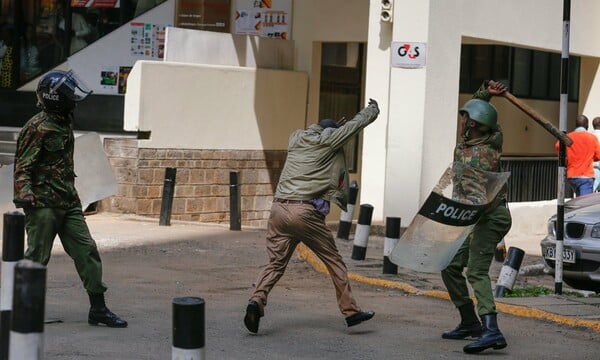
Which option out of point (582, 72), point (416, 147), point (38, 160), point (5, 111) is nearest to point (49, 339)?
point (38, 160)

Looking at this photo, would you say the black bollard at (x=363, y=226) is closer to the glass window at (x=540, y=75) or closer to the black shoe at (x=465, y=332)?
the black shoe at (x=465, y=332)

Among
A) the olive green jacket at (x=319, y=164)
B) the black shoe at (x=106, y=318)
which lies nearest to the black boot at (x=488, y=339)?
Result: the olive green jacket at (x=319, y=164)

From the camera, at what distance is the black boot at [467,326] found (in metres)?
8.93

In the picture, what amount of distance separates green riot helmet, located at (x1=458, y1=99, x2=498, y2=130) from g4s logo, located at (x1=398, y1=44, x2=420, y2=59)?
805 centimetres

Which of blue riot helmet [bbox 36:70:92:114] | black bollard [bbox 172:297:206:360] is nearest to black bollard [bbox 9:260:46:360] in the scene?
black bollard [bbox 172:297:206:360]

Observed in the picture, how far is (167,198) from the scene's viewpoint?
16.6 meters

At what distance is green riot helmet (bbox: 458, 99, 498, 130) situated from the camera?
855 cm

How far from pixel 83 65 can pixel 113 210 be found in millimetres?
4191

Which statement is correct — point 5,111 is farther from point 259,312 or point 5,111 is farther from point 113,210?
point 259,312

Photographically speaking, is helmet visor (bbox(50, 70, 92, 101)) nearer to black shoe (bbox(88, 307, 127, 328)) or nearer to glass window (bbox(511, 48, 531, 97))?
black shoe (bbox(88, 307, 127, 328))

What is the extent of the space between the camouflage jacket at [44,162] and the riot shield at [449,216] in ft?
8.39

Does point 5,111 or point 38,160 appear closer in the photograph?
point 38,160

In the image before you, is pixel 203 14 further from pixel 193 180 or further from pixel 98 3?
pixel 193 180

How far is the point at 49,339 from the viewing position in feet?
28.0
